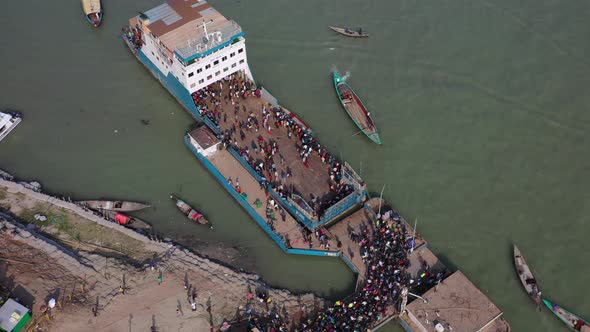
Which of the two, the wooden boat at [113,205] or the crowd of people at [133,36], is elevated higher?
the crowd of people at [133,36]

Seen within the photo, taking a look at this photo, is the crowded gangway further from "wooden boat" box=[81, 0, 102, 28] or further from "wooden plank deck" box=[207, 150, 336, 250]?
"wooden boat" box=[81, 0, 102, 28]

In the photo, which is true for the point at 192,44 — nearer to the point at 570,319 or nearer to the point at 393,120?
the point at 393,120

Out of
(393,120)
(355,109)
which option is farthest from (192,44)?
(393,120)

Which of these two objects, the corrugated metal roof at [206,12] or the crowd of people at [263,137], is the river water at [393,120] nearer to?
the crowd of people at [263,137]

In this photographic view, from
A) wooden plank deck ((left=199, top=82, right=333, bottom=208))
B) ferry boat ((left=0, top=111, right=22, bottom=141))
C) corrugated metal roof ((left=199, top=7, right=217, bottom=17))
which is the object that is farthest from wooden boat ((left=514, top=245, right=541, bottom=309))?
ferry boat ((left=0, top=111, right=22, bottom=141))

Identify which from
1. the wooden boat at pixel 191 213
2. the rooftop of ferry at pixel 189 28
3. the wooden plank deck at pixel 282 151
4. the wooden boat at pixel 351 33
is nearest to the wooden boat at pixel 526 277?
the wooden plank deck at pixel 282 151
